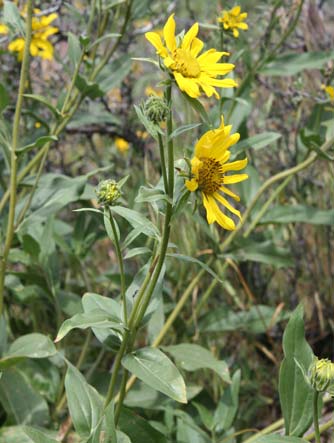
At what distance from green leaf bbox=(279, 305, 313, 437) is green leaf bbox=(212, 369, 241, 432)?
26 centimetres

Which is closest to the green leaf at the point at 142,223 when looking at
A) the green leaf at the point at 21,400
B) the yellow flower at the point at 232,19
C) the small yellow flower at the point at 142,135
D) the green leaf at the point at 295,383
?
the green leaf at the point at 295,383

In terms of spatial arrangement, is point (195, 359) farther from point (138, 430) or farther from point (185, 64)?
point (185, 64)

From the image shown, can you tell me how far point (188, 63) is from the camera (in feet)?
3.31

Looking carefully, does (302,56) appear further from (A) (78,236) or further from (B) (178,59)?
(B) (178,59)

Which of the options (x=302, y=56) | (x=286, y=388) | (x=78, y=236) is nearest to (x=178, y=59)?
(x=286, y=388)

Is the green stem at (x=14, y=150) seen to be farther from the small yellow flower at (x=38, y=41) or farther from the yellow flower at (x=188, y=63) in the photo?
the small yellow flower at (x=38, y=41)

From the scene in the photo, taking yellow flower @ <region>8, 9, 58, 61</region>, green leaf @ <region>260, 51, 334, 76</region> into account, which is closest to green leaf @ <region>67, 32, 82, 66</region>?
yellow flower @ <region>8, 9, 58, 61</region>

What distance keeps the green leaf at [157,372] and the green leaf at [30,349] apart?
0.92 ft

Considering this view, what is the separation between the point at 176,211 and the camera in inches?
39.3

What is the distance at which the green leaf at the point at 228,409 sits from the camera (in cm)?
147

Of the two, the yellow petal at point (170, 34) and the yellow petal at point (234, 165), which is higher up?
the yellow petal at point (170, 34)

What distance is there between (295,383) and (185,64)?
2.01 ft

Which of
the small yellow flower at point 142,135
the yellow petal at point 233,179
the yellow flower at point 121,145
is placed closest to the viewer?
the yellow petal at point 233,179

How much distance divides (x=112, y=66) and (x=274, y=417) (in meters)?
1.10
